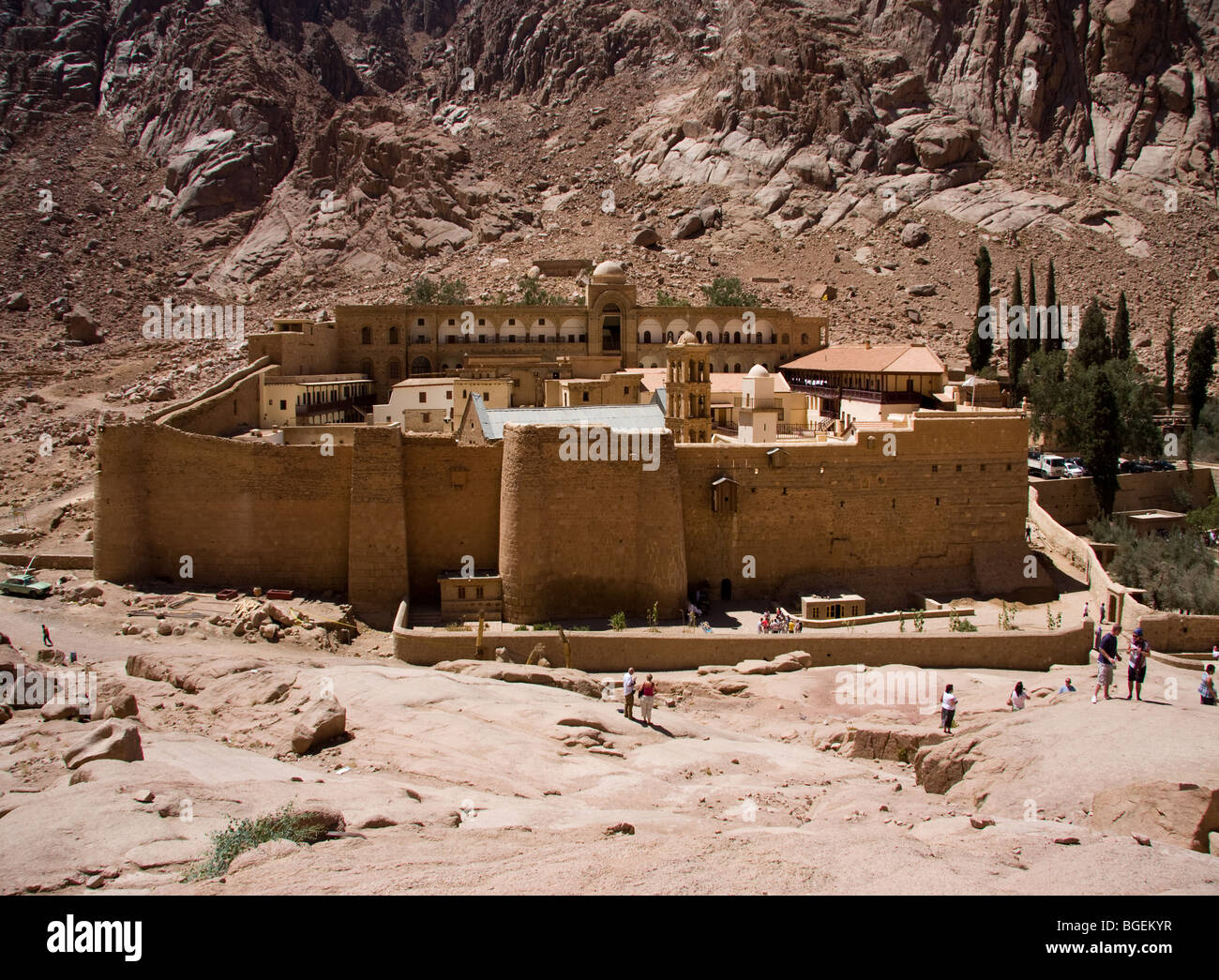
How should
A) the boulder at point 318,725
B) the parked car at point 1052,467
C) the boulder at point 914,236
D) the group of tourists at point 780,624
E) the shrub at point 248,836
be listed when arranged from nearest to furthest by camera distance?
the shrub at point 248,836
the boulder at point 318,725
the group of tourists at point 780,624
the parked car at point 1052,467
the boulder at point 914,236

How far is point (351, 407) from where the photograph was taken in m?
37.6

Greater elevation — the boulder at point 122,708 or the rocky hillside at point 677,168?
the rocky hillside at point 677,168

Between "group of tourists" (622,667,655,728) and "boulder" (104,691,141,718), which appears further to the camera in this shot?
"group of tourists" (622,667,655,728)

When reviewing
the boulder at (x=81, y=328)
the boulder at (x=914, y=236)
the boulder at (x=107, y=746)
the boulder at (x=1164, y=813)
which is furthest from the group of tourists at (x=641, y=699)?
the boulder at (x=914, y=236)

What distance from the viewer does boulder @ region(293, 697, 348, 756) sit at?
43.8 feet

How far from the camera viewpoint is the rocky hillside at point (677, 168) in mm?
60594

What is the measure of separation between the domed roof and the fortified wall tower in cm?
2460

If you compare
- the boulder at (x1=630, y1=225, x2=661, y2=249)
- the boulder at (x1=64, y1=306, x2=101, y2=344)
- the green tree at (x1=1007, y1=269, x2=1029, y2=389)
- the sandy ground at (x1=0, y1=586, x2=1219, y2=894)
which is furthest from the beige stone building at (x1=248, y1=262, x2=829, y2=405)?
the sandy ground at (x1=0, y1=586, x2=1219, y2=894)

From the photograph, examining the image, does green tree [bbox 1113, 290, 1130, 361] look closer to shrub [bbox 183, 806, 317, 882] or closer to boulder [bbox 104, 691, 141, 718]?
boulder [bbox 104, 691, 141, 718]

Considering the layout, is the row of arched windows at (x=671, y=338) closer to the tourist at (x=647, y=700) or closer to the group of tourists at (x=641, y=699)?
the group of tourists at (x=641, y=699)

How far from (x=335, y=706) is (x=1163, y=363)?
45.7 meters

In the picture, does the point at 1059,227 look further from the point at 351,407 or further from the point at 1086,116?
the point at 351,407

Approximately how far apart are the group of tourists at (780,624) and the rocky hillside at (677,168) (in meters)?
33.3

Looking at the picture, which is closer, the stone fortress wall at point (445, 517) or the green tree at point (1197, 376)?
the stone fortress wall at point (445, 517)
